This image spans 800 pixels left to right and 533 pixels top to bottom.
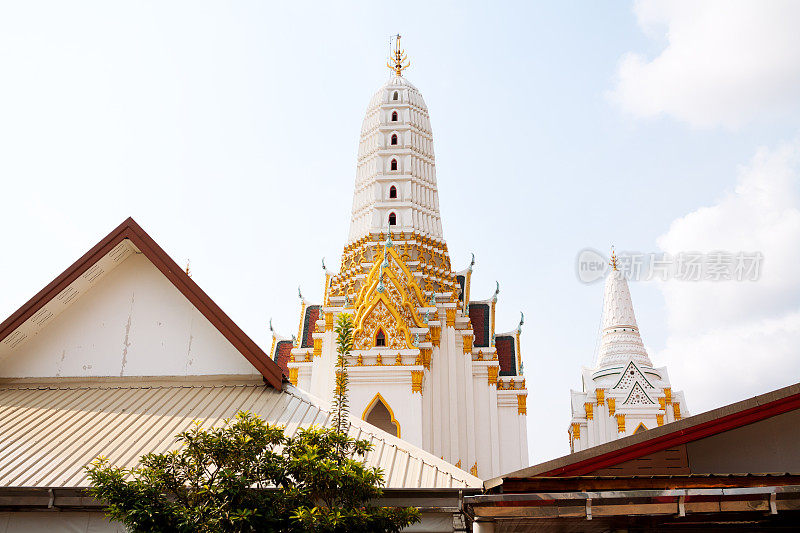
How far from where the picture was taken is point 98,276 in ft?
37.1

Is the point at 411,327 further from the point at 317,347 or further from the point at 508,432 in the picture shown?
the point at 508,432

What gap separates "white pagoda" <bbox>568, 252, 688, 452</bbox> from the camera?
34.5 metres

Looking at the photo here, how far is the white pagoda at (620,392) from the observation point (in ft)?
113

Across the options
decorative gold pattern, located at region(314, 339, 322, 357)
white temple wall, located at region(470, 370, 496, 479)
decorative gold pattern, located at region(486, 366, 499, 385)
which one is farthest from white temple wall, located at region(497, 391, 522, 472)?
decorative gold pattern, located at region(314, 339, 322, 357)

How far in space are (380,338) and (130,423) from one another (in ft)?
50.2

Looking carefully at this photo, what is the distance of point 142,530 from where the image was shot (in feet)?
21.4

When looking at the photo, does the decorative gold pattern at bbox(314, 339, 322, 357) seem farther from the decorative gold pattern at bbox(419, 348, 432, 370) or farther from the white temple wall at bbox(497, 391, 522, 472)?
the white temple wall at bbox(497, 391, 522, 472)

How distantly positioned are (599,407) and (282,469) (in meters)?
31.0

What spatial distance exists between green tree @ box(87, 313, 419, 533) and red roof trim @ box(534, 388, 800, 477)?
6.07 ft

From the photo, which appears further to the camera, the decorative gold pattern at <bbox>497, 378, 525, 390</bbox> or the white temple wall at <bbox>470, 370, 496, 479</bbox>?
the decorative gold pattern at <bbox>497, 378, 525, 390</bbox>

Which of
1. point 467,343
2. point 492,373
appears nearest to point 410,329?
point 467,343

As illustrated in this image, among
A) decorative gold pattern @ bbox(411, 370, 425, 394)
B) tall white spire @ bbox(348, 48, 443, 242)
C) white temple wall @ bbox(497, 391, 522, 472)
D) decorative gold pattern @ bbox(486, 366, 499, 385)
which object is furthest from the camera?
tall white spire @ bbox(348, 48, 443, 242)

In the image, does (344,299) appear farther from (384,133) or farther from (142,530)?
(142,530)

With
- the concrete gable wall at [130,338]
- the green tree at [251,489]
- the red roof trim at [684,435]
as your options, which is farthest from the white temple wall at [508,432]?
the green tree at [251,489]
